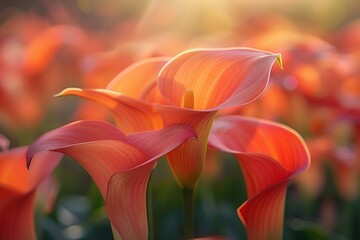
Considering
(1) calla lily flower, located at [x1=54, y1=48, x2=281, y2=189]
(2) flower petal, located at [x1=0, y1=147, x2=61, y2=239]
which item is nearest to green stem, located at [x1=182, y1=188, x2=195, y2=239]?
(1) calla lily flower, located at [x1=54, y1=48, x2=281, y2=189]


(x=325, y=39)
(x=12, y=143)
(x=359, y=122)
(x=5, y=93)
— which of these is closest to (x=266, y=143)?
(x=359, y=122)

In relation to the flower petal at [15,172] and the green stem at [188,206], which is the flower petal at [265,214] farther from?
the flower petal at [15,172]

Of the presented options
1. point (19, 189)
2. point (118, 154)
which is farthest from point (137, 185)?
point (19, 189)

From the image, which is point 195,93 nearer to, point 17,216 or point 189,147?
point 189,147

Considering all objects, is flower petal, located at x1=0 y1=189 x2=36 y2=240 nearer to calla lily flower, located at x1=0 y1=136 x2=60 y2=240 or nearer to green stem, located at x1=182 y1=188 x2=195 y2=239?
calla lily flower, located at x1=0 y1=136 x2=60 y2=240

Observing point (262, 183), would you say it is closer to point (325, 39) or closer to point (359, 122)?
point (359, 122)

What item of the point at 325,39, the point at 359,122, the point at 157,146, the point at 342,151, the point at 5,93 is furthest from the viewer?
the point at 325,39

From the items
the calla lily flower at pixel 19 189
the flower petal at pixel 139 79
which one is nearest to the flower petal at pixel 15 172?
Result: the calla lily flower at pixel 19 189

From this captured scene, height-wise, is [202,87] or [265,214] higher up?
[202,87]
